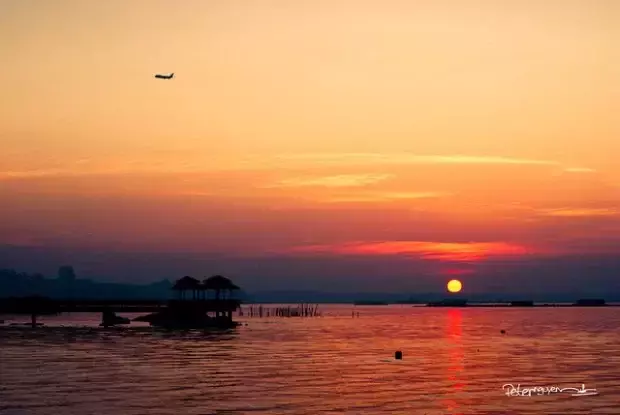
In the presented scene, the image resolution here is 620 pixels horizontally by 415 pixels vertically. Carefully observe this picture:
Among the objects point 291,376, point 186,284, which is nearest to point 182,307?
point 186,284

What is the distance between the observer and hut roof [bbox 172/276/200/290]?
13600cm

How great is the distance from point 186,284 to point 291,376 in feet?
253

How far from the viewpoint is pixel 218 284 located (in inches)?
5340

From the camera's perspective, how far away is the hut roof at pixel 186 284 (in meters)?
136

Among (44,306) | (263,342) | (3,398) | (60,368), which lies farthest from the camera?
(44,306)

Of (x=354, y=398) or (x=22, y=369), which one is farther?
Answer: (x=22, y=369)

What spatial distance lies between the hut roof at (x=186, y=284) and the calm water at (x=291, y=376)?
3326cm

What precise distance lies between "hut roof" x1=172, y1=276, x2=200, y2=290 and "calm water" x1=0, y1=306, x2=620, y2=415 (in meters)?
33.3

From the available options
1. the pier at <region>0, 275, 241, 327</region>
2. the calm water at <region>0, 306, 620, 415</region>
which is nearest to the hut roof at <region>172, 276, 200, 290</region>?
the pier at <region>0, 275, 241, 327</region>

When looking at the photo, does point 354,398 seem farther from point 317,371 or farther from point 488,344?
point 488,344

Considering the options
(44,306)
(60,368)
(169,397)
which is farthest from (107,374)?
(44,306)

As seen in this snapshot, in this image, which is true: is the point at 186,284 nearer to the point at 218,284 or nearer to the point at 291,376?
the point at 218,284

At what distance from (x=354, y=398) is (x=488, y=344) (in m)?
57.4

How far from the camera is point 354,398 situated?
5031 centimetres
